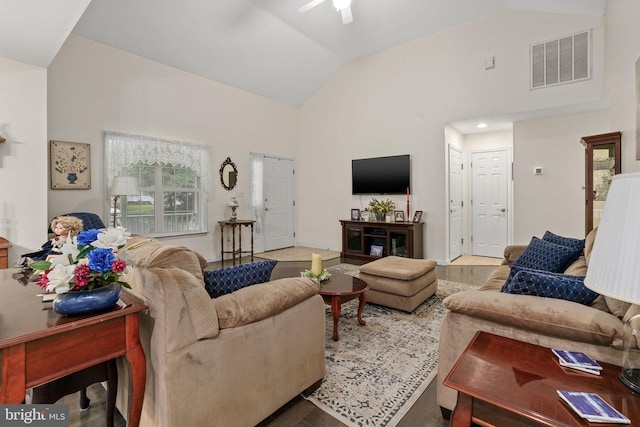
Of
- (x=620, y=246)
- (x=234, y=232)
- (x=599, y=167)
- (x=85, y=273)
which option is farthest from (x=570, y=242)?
(x=234, y=232)

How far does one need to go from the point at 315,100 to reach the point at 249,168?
2.19m

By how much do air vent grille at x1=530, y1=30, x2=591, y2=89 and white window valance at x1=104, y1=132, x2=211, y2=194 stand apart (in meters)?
5.33

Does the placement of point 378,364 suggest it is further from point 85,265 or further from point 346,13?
point 346,13

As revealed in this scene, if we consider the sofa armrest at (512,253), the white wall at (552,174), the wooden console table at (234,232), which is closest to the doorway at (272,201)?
the wooden console table at (234,232)

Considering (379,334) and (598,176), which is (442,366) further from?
(598,176)

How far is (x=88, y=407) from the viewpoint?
5.88 ft

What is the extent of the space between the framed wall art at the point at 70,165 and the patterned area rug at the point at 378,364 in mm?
3788

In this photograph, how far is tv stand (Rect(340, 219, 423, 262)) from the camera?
5.51 m

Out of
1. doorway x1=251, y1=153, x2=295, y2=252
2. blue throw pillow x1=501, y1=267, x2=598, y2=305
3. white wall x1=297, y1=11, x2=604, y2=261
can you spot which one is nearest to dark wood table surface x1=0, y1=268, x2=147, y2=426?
blue throw pillow x1=501, y1=267, x2=598, y2=305

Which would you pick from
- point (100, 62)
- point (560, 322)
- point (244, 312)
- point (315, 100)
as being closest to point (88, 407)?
point (244, 312)

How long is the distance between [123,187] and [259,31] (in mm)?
3224

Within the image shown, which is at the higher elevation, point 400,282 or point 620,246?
point 620,246

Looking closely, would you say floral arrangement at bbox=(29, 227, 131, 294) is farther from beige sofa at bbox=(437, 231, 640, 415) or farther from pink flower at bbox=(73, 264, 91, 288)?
beige sofa at bbox=(437, 231, 640, 415)

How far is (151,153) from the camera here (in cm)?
508
